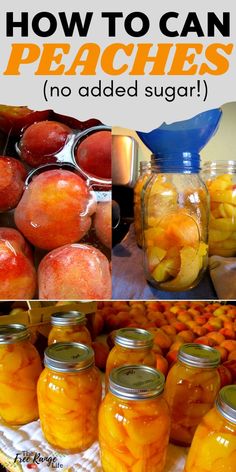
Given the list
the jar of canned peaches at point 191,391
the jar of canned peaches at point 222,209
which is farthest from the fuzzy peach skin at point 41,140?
the jar of canned peaches at point 191,391

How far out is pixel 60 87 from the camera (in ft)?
2.51

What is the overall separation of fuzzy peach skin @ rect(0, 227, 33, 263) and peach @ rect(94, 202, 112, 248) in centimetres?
14

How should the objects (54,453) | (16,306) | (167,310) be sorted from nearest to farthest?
(54,453)
(16,306)
(167,310)

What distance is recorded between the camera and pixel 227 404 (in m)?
0.71

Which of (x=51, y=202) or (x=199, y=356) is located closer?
(x=51, y=202)

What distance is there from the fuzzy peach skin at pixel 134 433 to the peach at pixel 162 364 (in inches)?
9.3

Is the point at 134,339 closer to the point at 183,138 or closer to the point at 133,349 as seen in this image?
the point at 133,349

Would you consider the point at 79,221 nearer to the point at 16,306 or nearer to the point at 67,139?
the point at 67,139

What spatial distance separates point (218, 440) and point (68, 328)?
50 cm

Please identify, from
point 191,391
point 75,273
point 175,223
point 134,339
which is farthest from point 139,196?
point 191,391

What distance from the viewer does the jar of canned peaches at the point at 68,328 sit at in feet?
3.49

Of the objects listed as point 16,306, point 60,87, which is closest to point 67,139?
point 60,87

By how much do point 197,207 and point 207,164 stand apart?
88mm

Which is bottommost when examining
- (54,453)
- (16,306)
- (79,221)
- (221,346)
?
(54,453)
